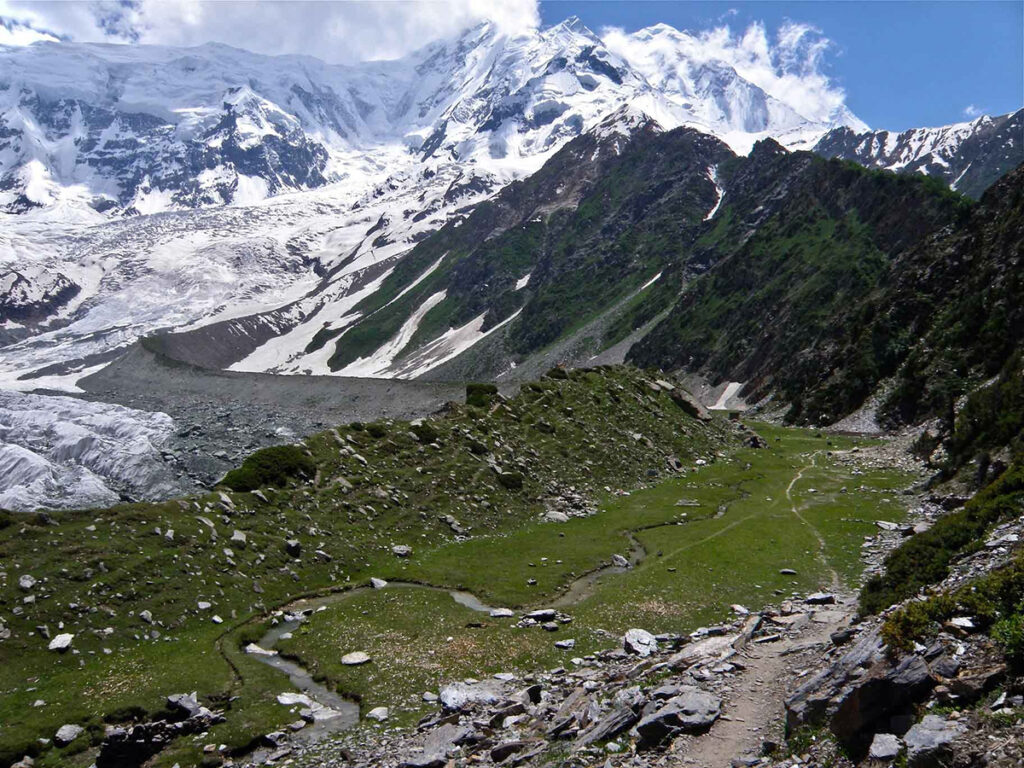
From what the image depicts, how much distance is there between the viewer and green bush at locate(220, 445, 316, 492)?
38750mm

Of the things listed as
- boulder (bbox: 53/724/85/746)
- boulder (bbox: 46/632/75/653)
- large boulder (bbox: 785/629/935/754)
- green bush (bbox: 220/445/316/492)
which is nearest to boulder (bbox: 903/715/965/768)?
large boulder (bbox: 785/629/935/754)

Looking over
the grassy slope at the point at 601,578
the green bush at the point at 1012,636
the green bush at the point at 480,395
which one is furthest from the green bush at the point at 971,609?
the green bush at the point at 480,395

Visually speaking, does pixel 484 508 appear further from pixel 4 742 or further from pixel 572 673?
pixel 4 742

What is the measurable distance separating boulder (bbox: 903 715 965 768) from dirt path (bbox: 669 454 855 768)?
3.83 m

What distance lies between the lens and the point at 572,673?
2284 centimetres

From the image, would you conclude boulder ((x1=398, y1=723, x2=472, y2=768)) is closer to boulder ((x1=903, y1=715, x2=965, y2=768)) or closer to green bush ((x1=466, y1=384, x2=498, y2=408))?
boulder ((x1=903, y1=715, x2=965, y2=768))

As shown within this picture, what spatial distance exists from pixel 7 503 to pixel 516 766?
52968mm

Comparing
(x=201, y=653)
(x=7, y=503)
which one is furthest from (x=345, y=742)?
(x=7, y=503)

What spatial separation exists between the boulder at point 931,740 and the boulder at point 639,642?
13.7 meters

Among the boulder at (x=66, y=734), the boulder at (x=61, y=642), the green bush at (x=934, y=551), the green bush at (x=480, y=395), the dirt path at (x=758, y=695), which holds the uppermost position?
the green bush at (x=934, y=551)

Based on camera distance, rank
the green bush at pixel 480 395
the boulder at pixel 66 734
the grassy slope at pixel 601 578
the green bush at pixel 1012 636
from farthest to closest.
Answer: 1. the green bush at pixel 480 395
2. the grassy slope at pixel 601 578
3. the boulder at pixel 66 734
4. the green bush at pixel 1012 636

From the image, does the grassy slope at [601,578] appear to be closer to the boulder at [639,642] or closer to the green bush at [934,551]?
the boulder at [639,642]

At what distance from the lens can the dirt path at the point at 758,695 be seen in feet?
46.9

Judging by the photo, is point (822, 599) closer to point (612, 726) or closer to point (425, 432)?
point (612, 726)
